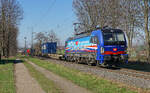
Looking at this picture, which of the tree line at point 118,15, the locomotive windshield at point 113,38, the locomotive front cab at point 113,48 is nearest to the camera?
the locomotive front cab at point 113,48

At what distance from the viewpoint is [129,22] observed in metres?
Answer: 28.0

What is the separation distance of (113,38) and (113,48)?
1.01 m

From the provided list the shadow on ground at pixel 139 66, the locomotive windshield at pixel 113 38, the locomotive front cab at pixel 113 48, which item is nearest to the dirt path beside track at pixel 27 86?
the locomotive front cab at pixel 113 48

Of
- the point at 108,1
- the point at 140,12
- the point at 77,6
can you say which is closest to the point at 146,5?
the point at 140,12

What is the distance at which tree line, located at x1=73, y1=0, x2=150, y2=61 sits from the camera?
77.5 ft

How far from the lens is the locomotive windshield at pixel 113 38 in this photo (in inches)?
629

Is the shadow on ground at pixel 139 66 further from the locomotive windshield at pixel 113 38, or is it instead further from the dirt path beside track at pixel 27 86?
the dirt path beside track at pixel 27 86

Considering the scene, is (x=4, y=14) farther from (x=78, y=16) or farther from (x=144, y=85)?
(x=144, y=85)

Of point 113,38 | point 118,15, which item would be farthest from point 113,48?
point 118,15

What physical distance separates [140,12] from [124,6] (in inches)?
194

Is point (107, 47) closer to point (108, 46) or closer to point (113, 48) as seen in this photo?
point (108, 46)

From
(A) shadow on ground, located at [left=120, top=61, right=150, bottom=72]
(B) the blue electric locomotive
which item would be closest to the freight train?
(B) the blue electric locomotive

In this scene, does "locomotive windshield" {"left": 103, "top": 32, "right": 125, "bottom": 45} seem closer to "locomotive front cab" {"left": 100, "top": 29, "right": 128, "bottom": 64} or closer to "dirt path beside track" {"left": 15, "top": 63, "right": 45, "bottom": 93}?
"locomotive front cab" {"left": 100, "top": 29, "right": 128, "bottom": 64}

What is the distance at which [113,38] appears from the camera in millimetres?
16281
